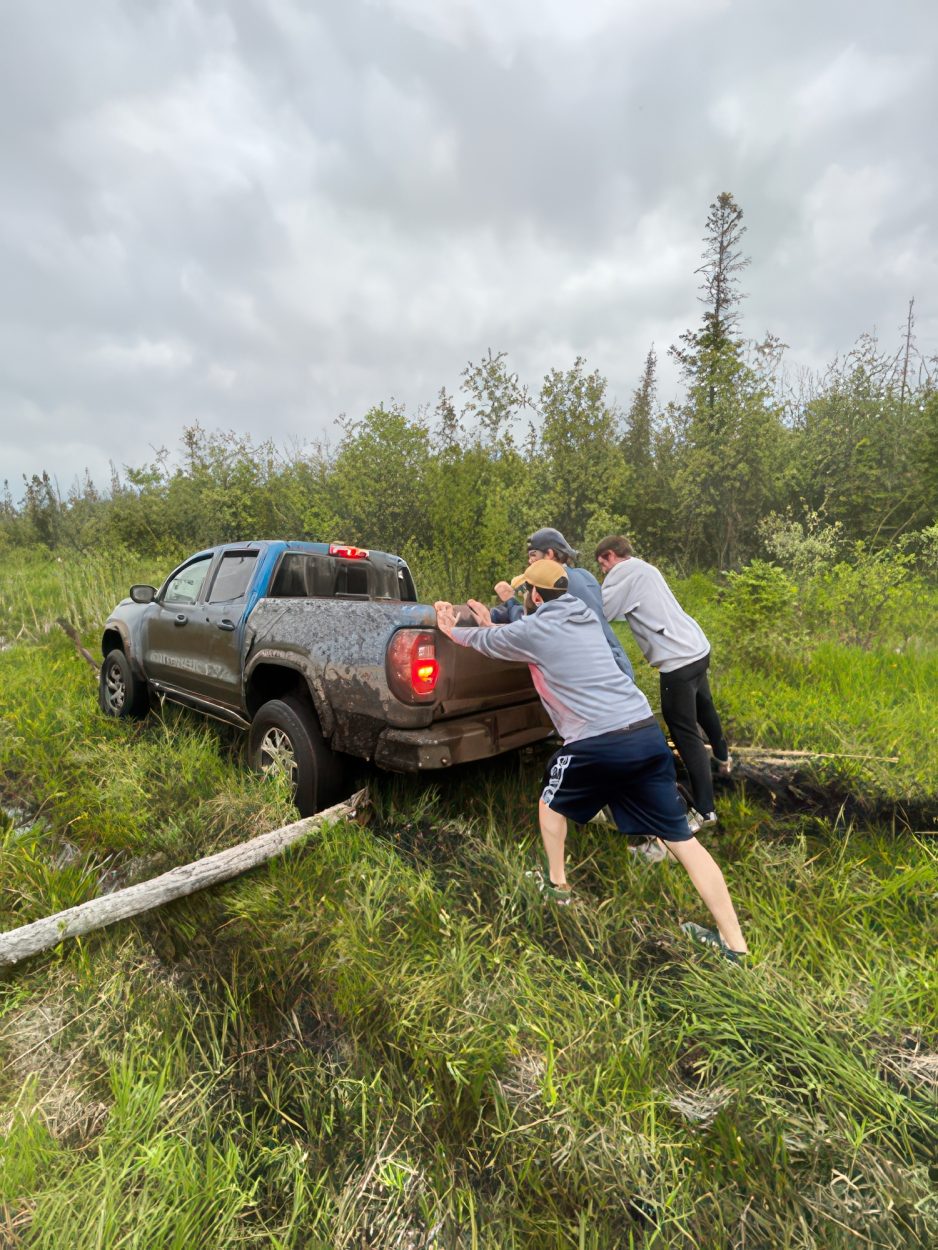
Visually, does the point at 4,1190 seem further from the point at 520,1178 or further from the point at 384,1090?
the point at 520,1178

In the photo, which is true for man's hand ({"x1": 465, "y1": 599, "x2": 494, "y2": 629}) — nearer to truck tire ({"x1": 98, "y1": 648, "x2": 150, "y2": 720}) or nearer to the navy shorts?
the navy shorts

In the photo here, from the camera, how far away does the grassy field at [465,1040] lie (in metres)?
1.67

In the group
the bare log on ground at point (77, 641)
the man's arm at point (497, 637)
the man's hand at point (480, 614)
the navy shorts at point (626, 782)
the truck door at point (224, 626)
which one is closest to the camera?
the navy shorts at point (626, 782)

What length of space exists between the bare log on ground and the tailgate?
5786 mm

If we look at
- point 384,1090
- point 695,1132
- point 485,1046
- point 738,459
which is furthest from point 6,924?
point 738,459

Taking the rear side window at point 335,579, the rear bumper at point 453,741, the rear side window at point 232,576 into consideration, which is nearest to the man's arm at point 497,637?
the rear bumper at point 453,741

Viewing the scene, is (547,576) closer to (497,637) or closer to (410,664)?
(497,637)

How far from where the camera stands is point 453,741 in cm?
303

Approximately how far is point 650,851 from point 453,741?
1.29 meters

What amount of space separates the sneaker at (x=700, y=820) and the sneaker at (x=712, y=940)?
732 mm

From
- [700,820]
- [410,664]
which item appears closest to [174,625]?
[410,664]

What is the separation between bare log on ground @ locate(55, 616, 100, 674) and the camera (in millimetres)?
6992

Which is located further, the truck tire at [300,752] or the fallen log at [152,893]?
the truck tire at [300,752]

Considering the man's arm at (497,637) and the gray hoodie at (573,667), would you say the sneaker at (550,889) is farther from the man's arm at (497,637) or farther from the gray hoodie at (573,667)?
the man's arm at (497,637)
